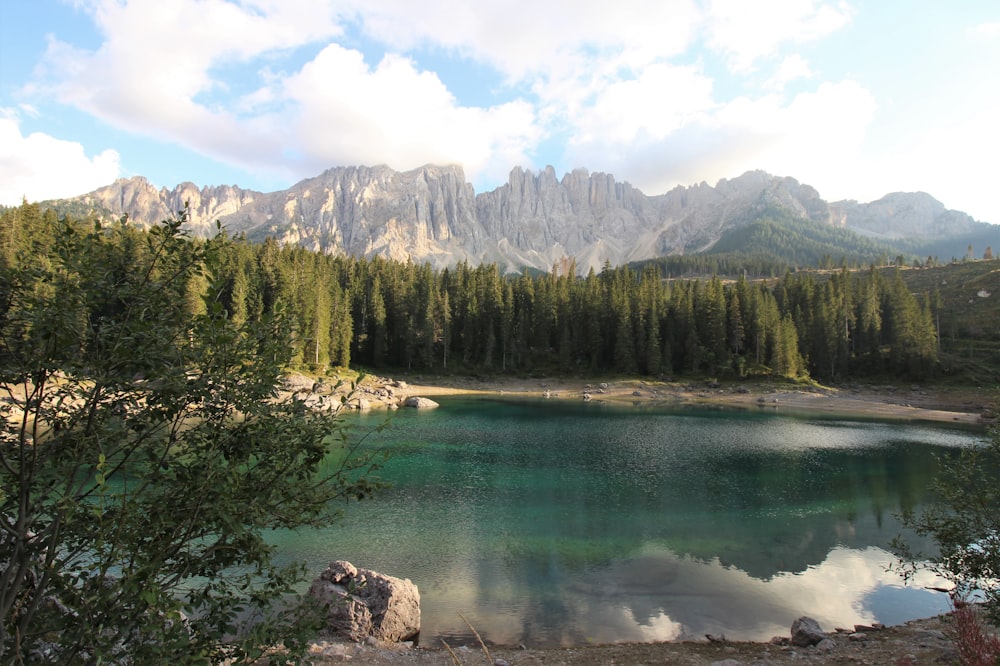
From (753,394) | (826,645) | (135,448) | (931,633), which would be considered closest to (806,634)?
(826,645)

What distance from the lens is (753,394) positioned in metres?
89.9

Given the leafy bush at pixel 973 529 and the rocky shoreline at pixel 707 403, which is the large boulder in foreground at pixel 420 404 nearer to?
the rocky shoreline at pixel 707 403

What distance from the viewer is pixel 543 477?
1400 inches

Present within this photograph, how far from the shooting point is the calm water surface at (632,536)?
57.4 feet

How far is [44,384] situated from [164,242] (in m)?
1.53

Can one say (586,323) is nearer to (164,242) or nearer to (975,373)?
(975,373)

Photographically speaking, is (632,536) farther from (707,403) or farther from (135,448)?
(707,403)

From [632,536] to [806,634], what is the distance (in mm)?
9874

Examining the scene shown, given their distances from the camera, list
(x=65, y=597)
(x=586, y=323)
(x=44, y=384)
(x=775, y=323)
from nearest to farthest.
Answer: (x=65, y=597) < (x=44, y=384) < (x=775, y=323) < (x=586, y=323)

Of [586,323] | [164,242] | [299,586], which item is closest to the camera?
[164,242]

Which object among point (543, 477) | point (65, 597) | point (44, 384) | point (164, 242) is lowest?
point (543, 477)

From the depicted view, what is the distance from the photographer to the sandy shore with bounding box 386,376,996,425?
7869 cm

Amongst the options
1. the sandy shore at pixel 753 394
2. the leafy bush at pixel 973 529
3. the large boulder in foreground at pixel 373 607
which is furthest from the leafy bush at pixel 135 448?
the sandy shore at pixel 753 394

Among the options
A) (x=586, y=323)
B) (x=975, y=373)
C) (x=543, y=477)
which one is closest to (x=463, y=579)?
(x=543, y=477)
